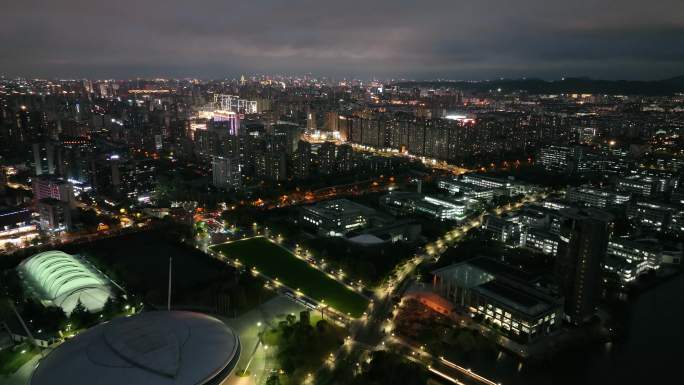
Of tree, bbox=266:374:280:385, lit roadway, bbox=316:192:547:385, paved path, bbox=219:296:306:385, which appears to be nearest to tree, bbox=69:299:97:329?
paved path, bbox=219:296:306:385

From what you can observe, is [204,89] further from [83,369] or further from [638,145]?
[83,369]

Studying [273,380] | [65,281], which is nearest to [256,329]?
[273,380]

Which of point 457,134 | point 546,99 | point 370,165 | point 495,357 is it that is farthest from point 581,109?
point 495,357

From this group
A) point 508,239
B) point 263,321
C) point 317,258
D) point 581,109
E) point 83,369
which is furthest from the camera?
point 581,109

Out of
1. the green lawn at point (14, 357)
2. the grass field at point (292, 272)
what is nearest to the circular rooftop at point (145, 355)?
the green lawn at point (14, 357)

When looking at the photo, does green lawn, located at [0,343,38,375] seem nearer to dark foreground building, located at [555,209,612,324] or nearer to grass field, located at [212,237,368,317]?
grass field, located at [212,237,368,317]
